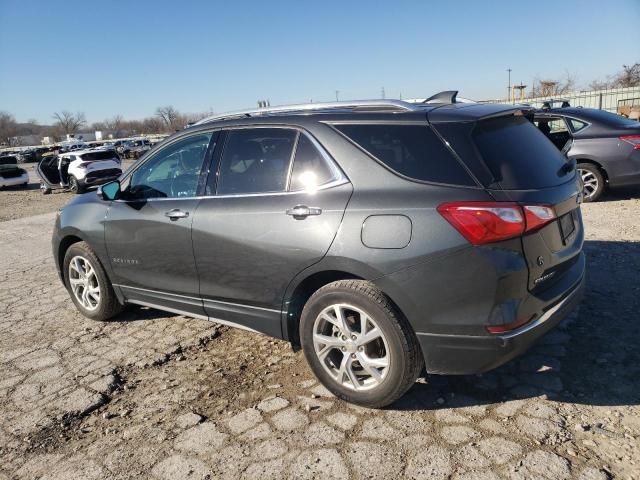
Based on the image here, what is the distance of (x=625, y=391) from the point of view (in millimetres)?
2934

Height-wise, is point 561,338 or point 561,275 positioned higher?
point 561,275

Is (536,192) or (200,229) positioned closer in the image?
(536,192)

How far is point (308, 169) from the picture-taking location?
313 cm

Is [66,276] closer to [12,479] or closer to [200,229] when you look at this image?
[200,229]

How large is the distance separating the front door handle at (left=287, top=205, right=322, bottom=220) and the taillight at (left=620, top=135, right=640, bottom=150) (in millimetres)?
6862

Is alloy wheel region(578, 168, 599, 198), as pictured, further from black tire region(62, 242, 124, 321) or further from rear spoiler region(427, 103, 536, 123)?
black tire region(62, 242, 124, 321)

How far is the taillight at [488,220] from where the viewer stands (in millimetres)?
2492

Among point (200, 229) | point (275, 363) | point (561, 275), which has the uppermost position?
point (200, 229)

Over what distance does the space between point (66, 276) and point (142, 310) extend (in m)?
0.83

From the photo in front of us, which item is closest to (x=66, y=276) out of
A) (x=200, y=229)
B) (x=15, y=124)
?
(x=200, y=229)

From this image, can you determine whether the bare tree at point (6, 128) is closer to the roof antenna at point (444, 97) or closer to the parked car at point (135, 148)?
the parked car at point (135, 148)

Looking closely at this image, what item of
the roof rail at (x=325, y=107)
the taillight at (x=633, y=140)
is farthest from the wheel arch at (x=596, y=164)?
the roof rail at (x=325, y=107)

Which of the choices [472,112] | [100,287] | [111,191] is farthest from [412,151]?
[100,287]

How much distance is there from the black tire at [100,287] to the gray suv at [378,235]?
943 mm
